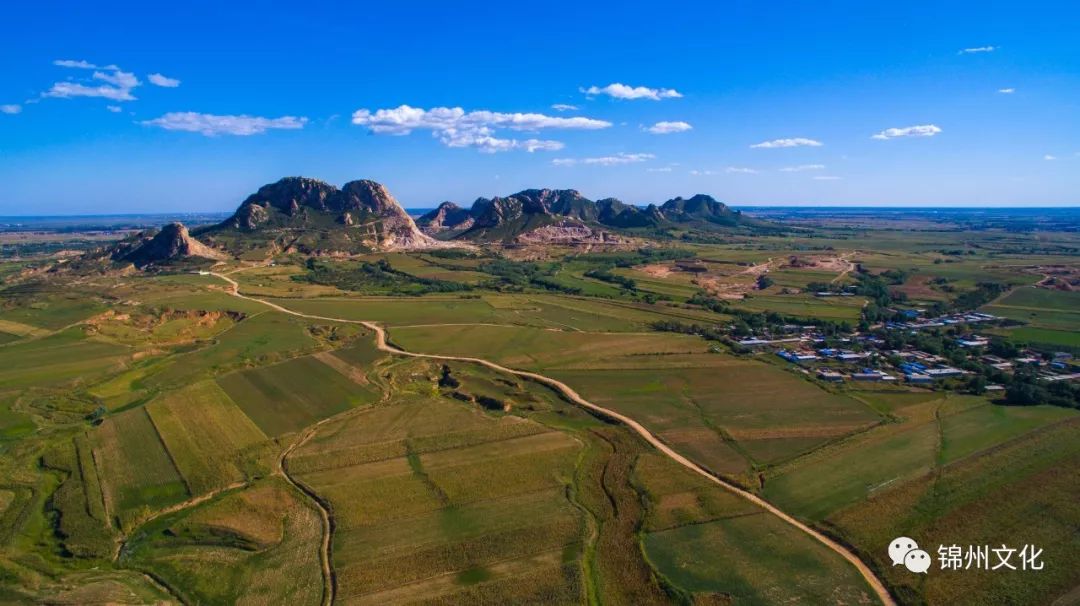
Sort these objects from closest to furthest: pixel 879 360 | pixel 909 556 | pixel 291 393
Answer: pixel 909 556 < pixel 291 393 < pixel 879 360

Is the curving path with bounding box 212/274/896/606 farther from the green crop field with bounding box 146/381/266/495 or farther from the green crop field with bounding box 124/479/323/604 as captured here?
the green crop field with bounding box 124/479/323/604

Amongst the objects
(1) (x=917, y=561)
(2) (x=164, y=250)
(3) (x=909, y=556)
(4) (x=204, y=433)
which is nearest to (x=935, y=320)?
(3) (x=909, y=556)

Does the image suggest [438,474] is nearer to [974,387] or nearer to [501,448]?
[501,448]

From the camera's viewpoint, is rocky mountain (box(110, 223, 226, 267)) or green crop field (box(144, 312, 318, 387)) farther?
rocky mountain (box(110, 223, 226, 267))

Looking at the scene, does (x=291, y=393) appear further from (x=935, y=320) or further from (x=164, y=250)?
(x=164, y=250)

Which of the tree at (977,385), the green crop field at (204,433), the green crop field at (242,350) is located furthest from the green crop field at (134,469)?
the tree at (977,385)

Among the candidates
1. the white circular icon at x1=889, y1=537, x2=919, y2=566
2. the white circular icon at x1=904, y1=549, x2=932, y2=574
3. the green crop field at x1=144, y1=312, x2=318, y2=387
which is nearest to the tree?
the white circular icon at x1=889, y1=537, x2=919, y2=566

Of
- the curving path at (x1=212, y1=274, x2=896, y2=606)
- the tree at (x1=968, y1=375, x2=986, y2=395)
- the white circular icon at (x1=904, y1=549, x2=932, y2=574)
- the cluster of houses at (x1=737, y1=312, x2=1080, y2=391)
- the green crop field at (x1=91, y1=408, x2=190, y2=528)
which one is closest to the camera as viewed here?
the white circular icon at (x1=904, y1=549, x2=932, y2=574)
